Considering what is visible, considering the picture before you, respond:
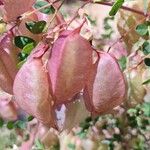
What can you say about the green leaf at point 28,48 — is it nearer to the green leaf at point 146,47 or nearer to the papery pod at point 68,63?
the papery pod at point 68,63

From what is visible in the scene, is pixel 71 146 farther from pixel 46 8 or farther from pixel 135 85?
pixel 46 8

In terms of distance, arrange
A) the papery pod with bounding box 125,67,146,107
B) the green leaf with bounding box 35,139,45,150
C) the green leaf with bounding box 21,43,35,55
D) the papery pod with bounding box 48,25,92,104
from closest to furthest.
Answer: the papery pod with bounding box 48,25,92,104 < the green leaf with bounding box 21,43,35,55 < the papery pod with bounding box 125,67,146,107 < the green leaf with bounding box 35,139,45,150

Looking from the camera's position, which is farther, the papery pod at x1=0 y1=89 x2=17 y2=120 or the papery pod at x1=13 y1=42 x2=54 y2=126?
the papery pod at x1=0 y1=89 x2=17 y2=120

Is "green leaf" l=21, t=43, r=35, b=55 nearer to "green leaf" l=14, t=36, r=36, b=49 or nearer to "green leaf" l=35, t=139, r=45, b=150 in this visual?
"green leaf" l=14, t=36, r=36, b=49

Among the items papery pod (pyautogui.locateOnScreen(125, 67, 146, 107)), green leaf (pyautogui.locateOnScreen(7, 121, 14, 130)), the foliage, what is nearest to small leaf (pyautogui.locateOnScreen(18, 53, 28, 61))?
the foliage

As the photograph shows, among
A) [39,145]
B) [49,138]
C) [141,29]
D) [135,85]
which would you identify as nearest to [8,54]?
[141,29]

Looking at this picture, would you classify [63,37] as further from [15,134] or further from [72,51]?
[15,134]

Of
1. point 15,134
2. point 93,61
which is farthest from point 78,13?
point 15,134
